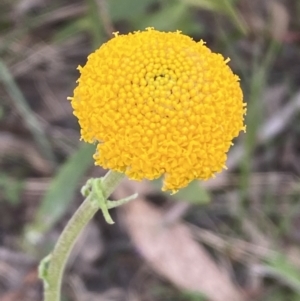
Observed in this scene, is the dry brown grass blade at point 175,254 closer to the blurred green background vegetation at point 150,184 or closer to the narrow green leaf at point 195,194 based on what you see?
the blurred green background vegetation at point 150,184

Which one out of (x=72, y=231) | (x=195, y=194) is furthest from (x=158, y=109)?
(x=195, y=194)

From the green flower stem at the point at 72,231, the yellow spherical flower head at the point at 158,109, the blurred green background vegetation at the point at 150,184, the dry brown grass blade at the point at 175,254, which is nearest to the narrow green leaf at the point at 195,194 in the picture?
the blurred green background vegetation at the point at 150,184

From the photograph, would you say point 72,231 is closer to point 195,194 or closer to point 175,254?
point 195,194

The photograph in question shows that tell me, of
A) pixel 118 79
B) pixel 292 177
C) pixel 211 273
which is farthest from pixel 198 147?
pixel 292 177

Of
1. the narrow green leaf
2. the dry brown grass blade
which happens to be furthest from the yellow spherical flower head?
the dry brown grass blade

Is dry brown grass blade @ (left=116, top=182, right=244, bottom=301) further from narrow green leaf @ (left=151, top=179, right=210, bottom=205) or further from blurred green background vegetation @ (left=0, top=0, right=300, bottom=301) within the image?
narrow green leaf @ (left=151, top=179, right=210, bottom=205)

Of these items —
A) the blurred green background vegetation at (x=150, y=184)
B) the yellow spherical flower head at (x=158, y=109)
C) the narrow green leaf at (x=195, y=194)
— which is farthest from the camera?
the blurred green background vegetation at (x=150, y=184)
